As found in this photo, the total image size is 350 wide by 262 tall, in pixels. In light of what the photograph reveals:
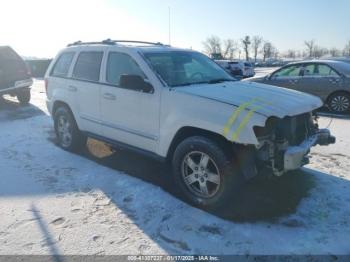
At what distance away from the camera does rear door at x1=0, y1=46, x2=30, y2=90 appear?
11.2 meters

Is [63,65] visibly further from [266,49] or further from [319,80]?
[266,49]

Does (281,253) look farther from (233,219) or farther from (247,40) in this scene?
(247,40)

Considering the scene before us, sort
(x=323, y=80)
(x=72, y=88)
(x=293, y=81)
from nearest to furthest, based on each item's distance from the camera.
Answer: (x=72, y=88), (x=323, y=80), (x=293, y=81)

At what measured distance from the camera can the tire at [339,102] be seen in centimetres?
937

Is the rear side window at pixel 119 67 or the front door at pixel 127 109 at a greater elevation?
the rear side window at pixel 119 67

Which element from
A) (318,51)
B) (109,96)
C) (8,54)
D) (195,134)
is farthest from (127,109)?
(318,51)

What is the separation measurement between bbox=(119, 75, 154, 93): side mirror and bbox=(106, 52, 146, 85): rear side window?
0.74 feet

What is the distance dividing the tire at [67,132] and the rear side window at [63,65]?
614 mm

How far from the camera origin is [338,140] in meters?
6.80

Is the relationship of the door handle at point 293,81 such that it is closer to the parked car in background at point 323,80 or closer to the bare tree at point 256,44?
the parked car in background at point 323,80

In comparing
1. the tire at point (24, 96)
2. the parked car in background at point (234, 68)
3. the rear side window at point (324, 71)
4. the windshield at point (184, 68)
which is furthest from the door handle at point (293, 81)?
the parked car in background at point (234, 68)

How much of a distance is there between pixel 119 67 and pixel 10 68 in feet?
25.2

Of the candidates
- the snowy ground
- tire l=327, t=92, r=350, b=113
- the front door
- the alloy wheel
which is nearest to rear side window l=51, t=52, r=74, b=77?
the front door

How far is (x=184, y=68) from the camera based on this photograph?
16.4 feet
